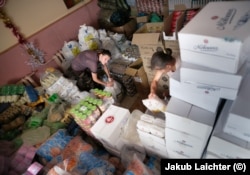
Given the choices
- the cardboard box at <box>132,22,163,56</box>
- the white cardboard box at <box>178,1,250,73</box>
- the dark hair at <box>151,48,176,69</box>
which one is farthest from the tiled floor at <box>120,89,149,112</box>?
the white cardboard box at <box>178,1,250,73</box>

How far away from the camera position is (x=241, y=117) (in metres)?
1.08

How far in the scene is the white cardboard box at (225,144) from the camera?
1.18 metres

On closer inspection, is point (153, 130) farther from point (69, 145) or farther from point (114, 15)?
point (114, 15)

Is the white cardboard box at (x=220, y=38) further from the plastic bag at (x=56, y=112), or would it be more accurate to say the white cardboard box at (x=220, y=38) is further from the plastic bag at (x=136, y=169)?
the plastic bag at (x=56, y=112)

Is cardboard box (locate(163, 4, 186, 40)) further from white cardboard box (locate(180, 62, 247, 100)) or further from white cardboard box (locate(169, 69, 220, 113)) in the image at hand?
white cardboard box (locate(180, 62, 247, 100))

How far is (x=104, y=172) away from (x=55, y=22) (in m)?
2.65

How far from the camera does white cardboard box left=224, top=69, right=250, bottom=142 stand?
3.57 feet

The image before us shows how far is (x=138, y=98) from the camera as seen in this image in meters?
2.98

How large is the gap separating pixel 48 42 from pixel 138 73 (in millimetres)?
1650

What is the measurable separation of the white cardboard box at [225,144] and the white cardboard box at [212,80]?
15 cm

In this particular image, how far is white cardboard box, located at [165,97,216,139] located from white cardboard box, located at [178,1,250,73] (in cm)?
35

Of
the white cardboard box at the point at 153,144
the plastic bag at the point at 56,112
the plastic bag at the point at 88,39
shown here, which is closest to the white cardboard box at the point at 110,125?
the white cardboard box at the point at 153,144

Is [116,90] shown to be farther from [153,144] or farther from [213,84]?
[213,84]

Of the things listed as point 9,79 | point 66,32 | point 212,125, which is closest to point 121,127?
point 212,125
